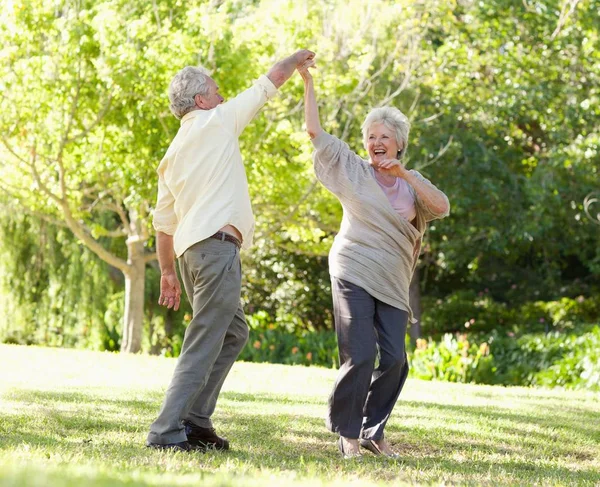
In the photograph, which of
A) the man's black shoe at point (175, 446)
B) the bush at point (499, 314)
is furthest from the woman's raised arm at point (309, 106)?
the bush at point (499, 314)

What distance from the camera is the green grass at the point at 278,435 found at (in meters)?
3.78

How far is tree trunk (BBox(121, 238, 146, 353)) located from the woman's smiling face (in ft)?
29.7

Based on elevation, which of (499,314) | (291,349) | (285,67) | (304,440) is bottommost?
(304,440)

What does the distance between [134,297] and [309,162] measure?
3.35 metres

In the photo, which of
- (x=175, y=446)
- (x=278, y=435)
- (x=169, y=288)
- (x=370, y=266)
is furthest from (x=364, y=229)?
(x=175, y=446)

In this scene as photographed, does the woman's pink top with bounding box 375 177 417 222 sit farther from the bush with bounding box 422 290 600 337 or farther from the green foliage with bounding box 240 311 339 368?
the bush with bounding box 422 290 600 337

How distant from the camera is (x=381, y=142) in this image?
5109mm

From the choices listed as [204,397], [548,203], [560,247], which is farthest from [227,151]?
[560,247]

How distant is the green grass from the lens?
3775 mm

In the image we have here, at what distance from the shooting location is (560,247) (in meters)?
16.3

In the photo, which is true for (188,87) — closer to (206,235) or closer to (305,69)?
(305,69)

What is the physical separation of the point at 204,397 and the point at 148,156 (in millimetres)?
7389

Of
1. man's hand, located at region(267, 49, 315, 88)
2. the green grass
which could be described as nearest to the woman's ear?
man's hand, located at region(267, 49, 315, 88)

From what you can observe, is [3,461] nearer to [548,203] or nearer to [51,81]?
[51,81]
